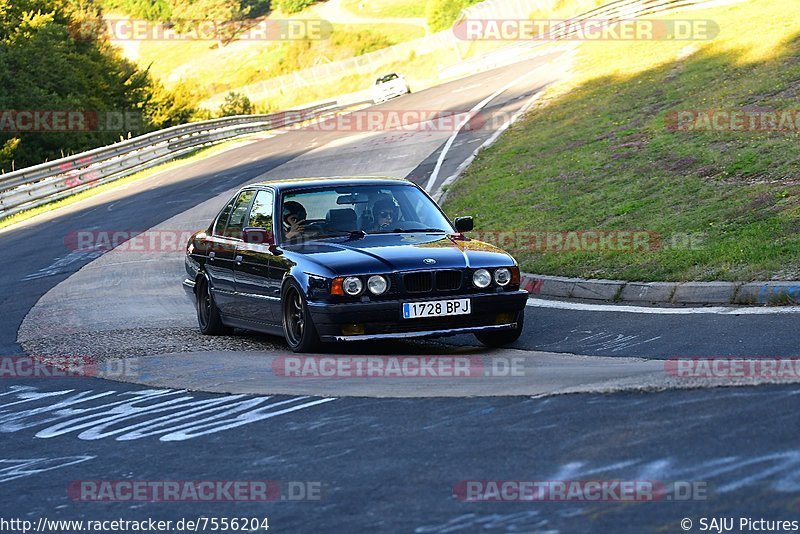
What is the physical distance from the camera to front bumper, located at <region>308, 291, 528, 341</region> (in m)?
9.20

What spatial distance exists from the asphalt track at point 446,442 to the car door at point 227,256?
56 centimetres

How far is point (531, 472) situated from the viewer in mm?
5203

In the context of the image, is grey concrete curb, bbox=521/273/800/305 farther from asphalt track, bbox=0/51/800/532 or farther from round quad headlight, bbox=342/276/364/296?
round quad headlight, bbox=342/276/364/296

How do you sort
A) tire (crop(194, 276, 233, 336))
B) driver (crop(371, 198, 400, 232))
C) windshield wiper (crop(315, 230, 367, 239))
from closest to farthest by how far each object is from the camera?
1. windshield wiper (crop(315, 230, 367, 239))
2. driver (crop(371, 198, 400, 232))
3. tire (crop(194, 276, 233, 336))

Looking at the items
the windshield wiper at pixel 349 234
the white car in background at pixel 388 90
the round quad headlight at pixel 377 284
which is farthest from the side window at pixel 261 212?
the white car in background at pixel 388 90

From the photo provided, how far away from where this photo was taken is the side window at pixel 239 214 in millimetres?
11562

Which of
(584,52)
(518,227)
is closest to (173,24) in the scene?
(584,52)

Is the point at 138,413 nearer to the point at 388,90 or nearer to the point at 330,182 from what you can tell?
the point at 330,182

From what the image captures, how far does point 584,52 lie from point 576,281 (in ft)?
101

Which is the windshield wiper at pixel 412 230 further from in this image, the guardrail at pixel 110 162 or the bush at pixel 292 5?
the bush at pixel 292 5

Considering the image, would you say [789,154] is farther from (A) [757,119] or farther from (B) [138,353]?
(B) [138,353]

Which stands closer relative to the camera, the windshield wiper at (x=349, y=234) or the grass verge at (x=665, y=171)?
the windshield wiper at (x=349, y=234)

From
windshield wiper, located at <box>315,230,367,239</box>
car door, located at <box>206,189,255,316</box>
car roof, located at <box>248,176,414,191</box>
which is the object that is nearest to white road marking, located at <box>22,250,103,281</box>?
car door, located at <box>206,189,255,316</box>

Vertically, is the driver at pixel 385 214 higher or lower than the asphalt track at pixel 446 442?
higher
